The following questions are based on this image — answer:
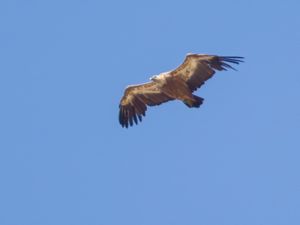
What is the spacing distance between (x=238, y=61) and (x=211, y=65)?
996 millimetres

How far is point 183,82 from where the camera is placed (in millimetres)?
37406

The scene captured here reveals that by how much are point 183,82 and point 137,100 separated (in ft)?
7.34

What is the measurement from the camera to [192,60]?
123 feet

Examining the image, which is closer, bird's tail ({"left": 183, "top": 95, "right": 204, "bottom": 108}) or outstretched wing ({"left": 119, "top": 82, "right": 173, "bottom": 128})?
bird's tail ({"left": 183, "top": 95, "right": 204, "bottom": 108})

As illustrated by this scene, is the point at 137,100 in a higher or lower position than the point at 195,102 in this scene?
higher

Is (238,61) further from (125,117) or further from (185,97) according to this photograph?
(125,117)

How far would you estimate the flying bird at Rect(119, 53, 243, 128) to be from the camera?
36.9 meters

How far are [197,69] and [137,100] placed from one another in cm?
269

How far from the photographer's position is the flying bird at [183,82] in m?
36.9

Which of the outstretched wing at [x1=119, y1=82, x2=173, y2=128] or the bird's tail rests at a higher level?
the outstretched wing at [x1=119, y1=82, x2=173, y2=128]

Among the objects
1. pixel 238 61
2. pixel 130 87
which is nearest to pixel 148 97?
pixel 130 87

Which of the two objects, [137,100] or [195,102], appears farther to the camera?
Result: [137,100]

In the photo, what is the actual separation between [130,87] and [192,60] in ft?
8.94

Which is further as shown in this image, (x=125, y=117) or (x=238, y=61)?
(x=125, y=117)
